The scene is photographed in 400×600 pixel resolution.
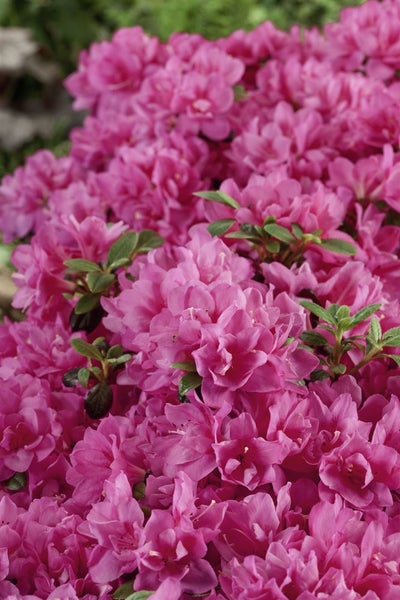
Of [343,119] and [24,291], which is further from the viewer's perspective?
[343,119]

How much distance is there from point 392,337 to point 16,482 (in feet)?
1.73

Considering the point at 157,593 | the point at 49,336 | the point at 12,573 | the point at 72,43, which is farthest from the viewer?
the point at 72,43

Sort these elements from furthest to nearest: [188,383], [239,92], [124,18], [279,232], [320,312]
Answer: [124,18] → [239,92] → [279,232] → [320,312] → [188,383]

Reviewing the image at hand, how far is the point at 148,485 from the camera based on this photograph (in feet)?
3.26

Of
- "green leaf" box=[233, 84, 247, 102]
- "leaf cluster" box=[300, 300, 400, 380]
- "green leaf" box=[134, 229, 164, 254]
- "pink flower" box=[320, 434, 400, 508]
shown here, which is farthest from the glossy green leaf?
"green leaf" box=[233, 84, 247, 102]

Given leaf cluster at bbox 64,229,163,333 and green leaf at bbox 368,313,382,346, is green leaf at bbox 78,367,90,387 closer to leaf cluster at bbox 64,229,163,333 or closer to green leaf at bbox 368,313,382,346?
leaf cluster at bbox 64,229,163,333

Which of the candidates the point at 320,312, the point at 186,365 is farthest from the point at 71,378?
the point at 320,312

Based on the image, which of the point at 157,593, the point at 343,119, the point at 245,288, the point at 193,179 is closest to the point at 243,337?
the point at 245,288

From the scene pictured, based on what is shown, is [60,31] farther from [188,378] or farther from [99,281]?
[188,378]

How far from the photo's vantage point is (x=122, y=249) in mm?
1274

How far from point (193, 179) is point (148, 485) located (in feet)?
2.34

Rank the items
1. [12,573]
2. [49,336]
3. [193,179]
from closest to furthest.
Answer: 1. [12,573]
2. [49,336]
3. [193,179]

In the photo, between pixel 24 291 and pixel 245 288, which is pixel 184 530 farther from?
pixel 24 291

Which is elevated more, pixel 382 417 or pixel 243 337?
pixel 243 337
